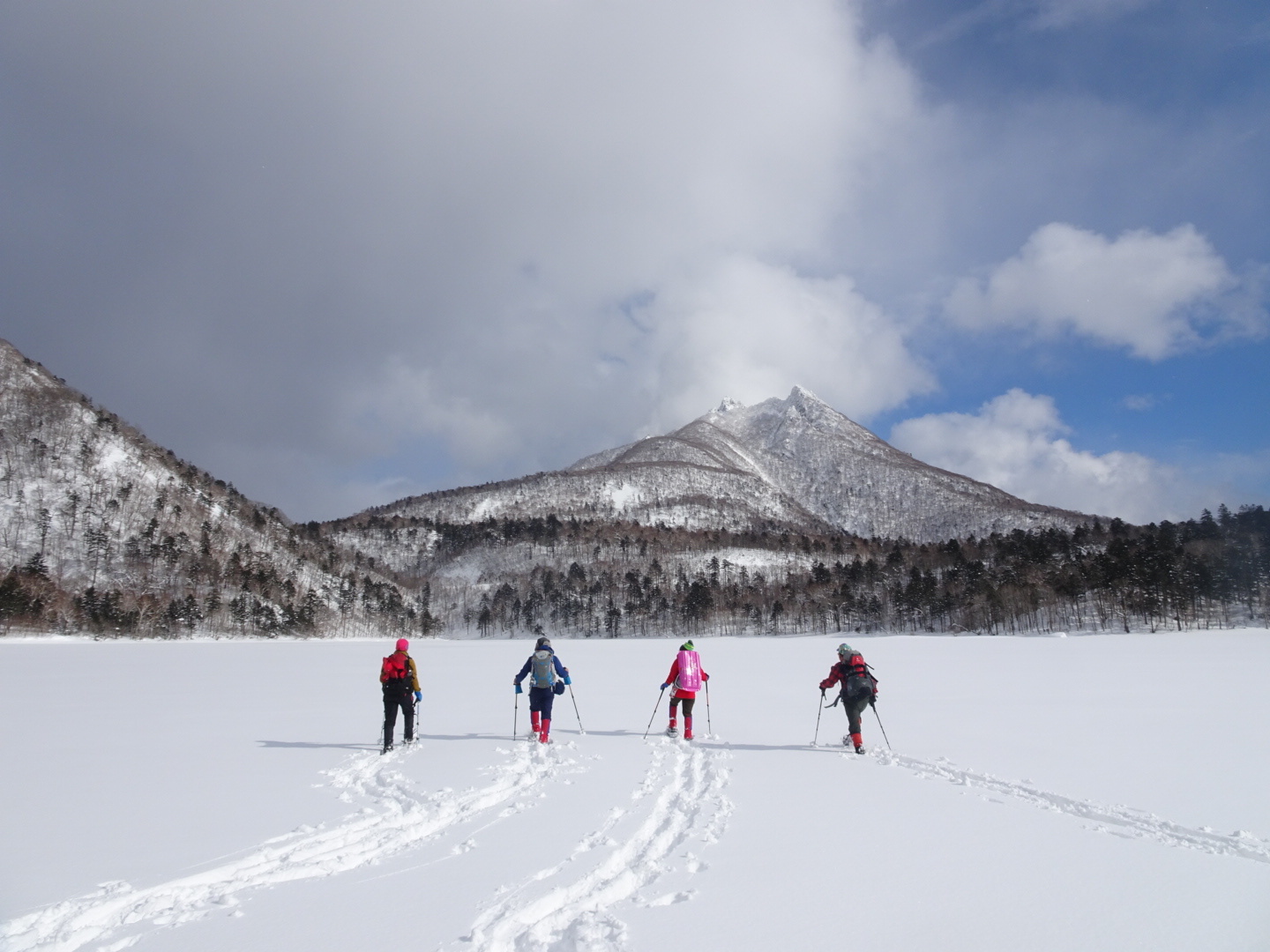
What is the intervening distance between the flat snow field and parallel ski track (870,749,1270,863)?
0.05 meters

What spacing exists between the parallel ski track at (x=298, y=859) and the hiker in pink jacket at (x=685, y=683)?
3817 mm

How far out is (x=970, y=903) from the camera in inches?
216

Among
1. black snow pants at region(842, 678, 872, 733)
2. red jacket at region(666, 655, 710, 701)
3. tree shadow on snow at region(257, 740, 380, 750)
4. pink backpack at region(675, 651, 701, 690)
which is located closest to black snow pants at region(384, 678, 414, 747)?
tree shadow on snow at region(257, 740, 380, 750)

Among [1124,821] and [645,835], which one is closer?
[645,835]

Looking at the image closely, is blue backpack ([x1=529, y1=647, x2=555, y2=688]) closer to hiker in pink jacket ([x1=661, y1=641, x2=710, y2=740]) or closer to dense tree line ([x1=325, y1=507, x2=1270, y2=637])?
hiker in pink jacket ([x1=661, y1=641, x2=710, y2=740])

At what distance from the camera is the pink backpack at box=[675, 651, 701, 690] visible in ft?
47.9

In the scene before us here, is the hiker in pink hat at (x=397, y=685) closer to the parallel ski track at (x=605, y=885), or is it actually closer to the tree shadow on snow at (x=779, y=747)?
the parallel ski track at (x=605, y=885)

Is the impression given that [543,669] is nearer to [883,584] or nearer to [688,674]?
[688,674]

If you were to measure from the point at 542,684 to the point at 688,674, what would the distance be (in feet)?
10.3

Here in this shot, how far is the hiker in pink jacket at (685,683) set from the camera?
14.4m

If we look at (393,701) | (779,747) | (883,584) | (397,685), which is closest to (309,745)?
(393,701)

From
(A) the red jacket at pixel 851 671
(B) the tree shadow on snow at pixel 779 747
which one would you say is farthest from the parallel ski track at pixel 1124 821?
(B) the tree shadow on snow at pixel 779 747

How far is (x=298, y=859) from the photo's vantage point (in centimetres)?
682

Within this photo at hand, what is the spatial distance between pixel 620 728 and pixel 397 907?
1109cm
